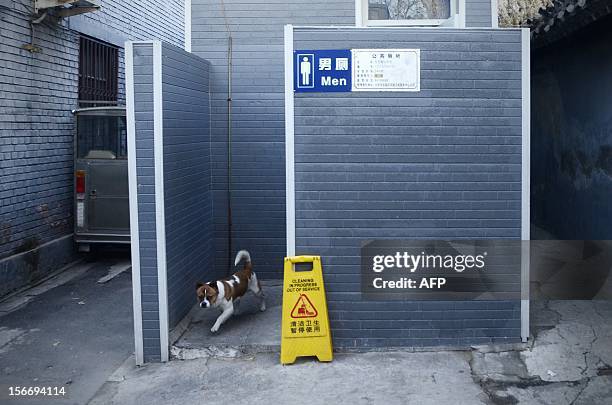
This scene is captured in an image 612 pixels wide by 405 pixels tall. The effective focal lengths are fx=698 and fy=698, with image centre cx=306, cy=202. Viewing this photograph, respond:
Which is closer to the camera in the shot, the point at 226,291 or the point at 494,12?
the point at 226,291

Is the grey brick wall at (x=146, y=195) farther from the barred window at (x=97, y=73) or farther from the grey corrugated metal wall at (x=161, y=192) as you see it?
the barred window at (x=97, y=73)

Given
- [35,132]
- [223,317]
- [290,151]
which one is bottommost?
[223,317]

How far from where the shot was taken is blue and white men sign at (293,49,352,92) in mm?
6527

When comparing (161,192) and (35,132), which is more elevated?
(35,132)

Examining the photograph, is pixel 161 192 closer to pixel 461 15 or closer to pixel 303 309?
pixel 303 309

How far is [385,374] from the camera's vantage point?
620cm

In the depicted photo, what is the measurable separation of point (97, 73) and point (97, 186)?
9.05 feet

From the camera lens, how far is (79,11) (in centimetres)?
1082

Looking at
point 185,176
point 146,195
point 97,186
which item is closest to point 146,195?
point 146,195

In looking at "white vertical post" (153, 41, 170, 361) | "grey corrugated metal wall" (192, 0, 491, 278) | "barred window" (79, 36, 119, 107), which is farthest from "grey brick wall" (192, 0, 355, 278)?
"barred window" (79, 36, 119, 107)

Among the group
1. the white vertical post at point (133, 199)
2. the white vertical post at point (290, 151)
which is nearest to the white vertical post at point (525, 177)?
the white vertical post at point (290, 151)

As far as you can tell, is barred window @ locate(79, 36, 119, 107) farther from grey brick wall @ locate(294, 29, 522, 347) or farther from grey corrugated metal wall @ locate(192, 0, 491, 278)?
grey brick wall @ locate(294, 29, 522, 347)

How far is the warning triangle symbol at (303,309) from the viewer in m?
6.48

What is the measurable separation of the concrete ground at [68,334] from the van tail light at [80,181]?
1295mm
